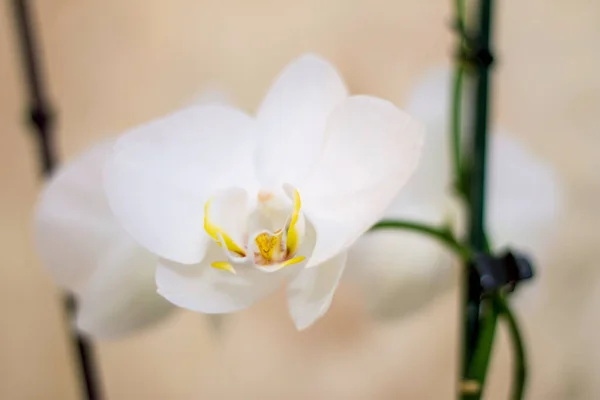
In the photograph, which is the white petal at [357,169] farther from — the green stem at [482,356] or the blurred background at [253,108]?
the blurred background at [253,108]

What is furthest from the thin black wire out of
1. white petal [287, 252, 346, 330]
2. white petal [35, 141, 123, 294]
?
white petal [287, 252, 346, 330]

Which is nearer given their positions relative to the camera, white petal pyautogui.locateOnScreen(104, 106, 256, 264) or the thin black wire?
white petal pyautogui.locateOnScreen(104, 106, 256, 264)

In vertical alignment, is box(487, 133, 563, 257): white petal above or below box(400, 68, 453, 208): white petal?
below

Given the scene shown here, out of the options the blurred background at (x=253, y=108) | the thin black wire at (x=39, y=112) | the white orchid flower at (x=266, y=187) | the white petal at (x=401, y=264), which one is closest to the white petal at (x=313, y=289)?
the white orchid flower at (x=266, y=187)

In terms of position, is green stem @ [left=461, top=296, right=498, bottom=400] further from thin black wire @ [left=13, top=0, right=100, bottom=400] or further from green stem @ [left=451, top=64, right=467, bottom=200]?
thin black wire @ [left=13, top=0, right=100, bottom=400]

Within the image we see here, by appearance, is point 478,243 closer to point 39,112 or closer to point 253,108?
point 39,112

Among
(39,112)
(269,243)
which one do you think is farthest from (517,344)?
(39,112)
